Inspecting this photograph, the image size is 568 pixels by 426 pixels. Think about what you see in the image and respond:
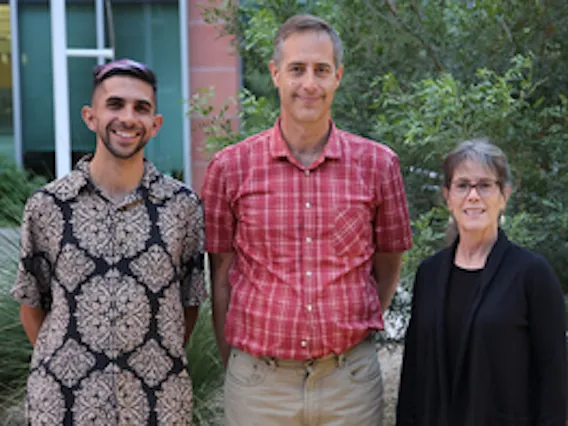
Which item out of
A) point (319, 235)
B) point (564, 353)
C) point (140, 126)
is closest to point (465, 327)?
point (564, 353)

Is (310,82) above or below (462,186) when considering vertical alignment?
above

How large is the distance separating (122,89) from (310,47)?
73 cm

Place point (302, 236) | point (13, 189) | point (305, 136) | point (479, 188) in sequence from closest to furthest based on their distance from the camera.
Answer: point (479, 188) → point (302, 236) → point (305, 136) → point (13, 189)

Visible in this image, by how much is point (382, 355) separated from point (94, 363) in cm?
347

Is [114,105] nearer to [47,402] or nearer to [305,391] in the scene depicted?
[47,402]

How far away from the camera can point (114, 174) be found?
112 inches

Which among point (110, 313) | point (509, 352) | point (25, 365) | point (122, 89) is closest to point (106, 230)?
point (110, 313)

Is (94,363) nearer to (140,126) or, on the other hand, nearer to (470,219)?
(140,126)

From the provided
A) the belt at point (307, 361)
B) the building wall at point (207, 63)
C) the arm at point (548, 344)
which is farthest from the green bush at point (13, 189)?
the arm at point (548, 344)

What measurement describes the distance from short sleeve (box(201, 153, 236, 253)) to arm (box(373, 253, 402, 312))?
0.65m

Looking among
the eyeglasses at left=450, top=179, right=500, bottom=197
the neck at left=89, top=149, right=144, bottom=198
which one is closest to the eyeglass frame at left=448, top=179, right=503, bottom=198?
the eyeglasses at left=450, top=179, right=500, bottom=197

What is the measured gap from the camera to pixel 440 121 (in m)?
4.20

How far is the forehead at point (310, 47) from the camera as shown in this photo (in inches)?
117

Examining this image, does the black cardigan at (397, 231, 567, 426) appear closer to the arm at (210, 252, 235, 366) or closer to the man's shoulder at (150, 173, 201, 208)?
the arm at (210, 252, 235, 366)
